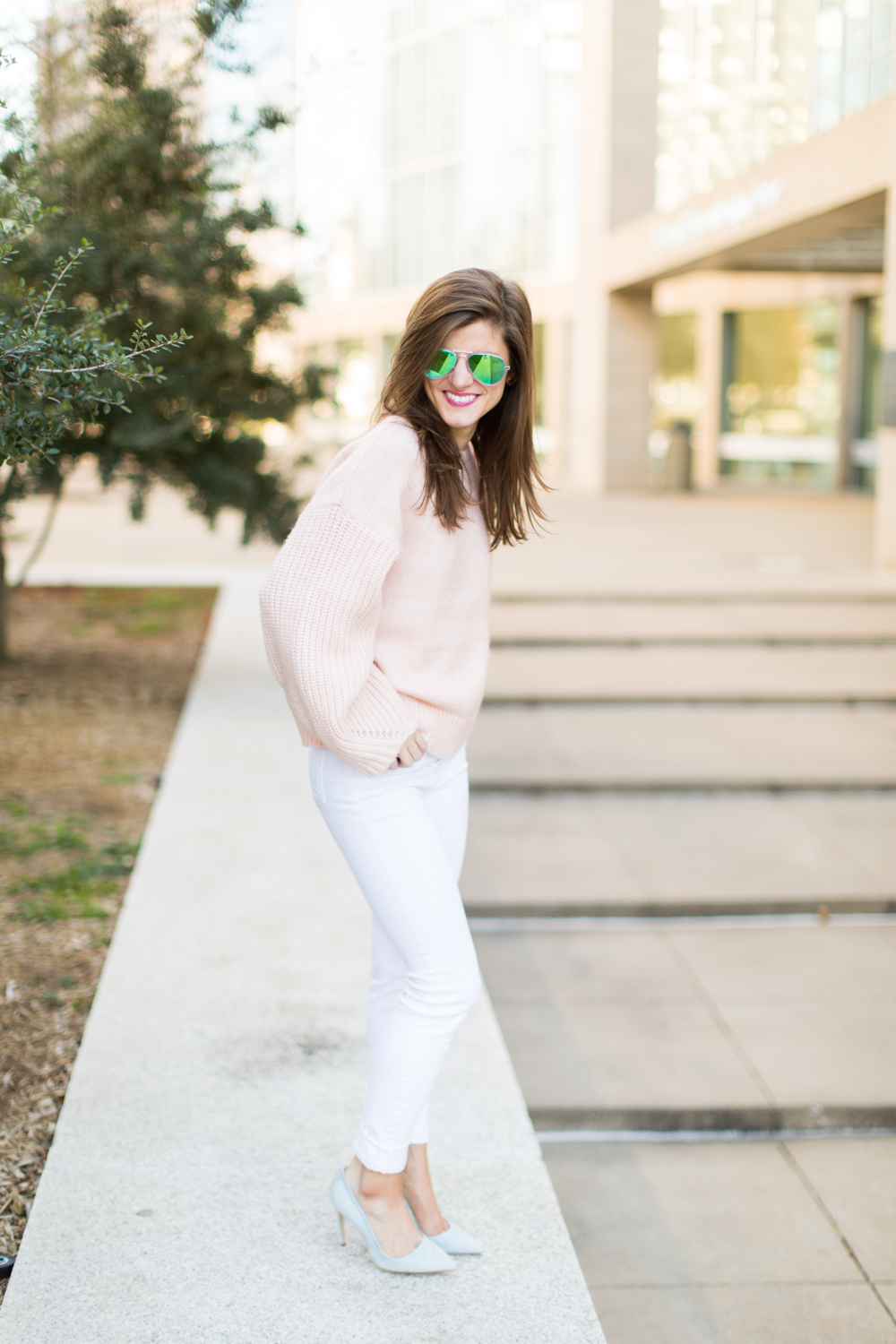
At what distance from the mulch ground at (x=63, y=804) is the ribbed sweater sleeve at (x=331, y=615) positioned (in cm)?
136

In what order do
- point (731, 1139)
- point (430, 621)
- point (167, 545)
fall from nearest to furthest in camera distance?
point (430, 621) < point (731, 1139) < point (167, 545)

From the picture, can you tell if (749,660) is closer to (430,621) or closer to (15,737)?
(15,737)

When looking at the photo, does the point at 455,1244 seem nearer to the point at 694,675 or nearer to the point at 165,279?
the point at 165,279

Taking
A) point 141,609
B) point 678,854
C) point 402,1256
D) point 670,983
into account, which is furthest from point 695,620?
point 402,1256

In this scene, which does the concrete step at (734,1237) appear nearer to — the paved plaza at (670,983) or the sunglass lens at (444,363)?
the paved plaza at (670,983)

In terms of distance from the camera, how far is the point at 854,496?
71.9ft

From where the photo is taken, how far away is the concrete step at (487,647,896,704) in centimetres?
791

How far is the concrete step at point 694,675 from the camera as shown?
312 inches

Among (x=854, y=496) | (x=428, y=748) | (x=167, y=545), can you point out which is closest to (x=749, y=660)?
(x=428, y=748)

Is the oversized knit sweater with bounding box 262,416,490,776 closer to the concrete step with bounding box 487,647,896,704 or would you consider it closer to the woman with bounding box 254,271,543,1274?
the woman with bounding box 254,271,543,1274

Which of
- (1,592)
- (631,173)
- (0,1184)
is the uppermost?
(631,173)

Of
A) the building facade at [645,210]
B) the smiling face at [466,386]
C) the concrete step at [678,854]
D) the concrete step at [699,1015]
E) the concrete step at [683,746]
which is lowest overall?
the concrete step at [699,1015]

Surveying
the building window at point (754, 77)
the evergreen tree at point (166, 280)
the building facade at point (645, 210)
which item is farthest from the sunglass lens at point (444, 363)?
the building window at point (754, 77)

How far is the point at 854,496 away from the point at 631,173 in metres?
6.84
